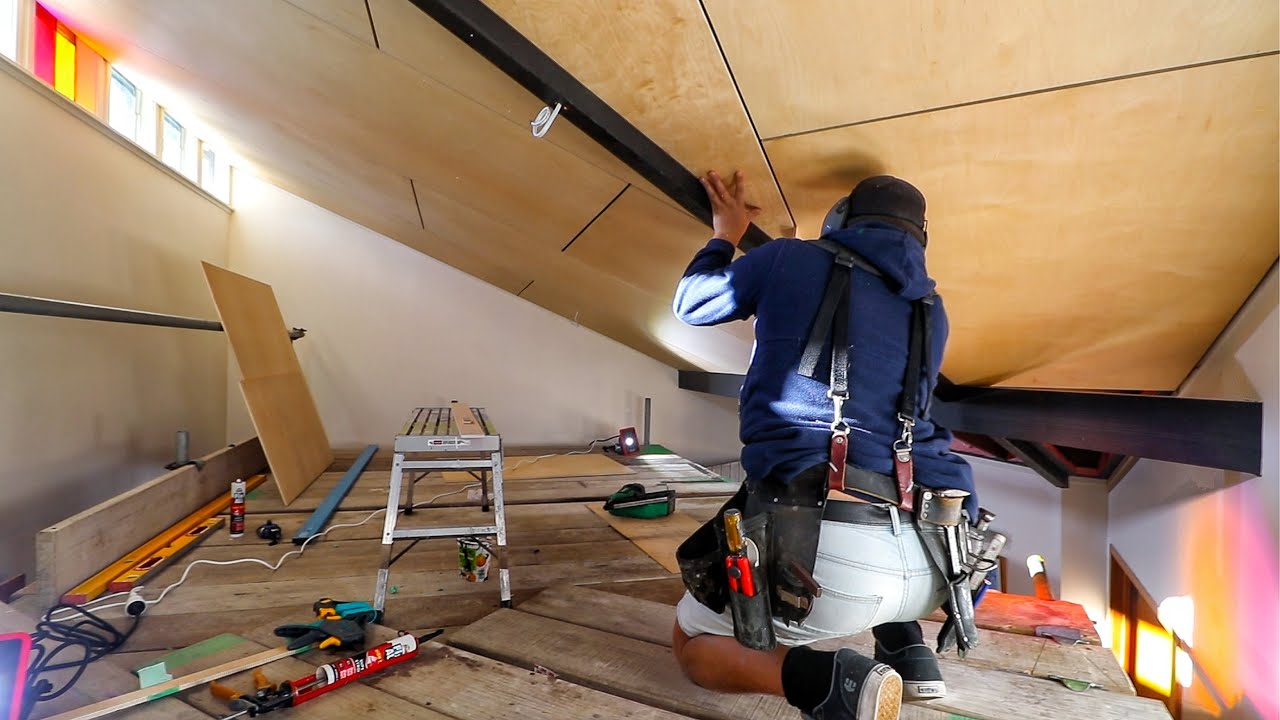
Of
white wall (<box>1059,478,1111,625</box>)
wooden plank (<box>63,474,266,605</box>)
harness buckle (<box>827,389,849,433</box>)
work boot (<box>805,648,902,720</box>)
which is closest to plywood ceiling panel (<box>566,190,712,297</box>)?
harness buckle (<box>827,389,849,433</box>)

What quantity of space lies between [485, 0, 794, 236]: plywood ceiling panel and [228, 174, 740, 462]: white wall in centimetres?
354

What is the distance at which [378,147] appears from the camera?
8.42ft

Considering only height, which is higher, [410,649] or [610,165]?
[610,165]

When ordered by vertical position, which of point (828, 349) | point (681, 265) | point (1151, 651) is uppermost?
point (681, 265)

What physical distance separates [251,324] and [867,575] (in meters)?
3.29

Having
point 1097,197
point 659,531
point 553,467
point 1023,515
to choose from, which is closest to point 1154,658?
point 1023,515

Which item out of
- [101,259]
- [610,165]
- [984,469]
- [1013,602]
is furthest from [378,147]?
[984,469]

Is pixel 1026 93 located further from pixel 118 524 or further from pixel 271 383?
pixel 271 383

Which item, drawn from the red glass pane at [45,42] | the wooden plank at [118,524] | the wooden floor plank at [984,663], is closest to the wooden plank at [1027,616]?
the wooden floor plank at [984,663]

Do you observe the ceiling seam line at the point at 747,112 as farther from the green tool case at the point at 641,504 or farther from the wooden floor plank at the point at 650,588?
the green tool case at the point at 641,504

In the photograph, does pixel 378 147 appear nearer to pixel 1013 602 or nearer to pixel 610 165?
pixel 610 165

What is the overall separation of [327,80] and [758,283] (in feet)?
5.84

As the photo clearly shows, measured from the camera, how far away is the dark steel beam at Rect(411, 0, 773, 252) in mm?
1330

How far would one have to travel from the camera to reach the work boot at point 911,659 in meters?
1.25
